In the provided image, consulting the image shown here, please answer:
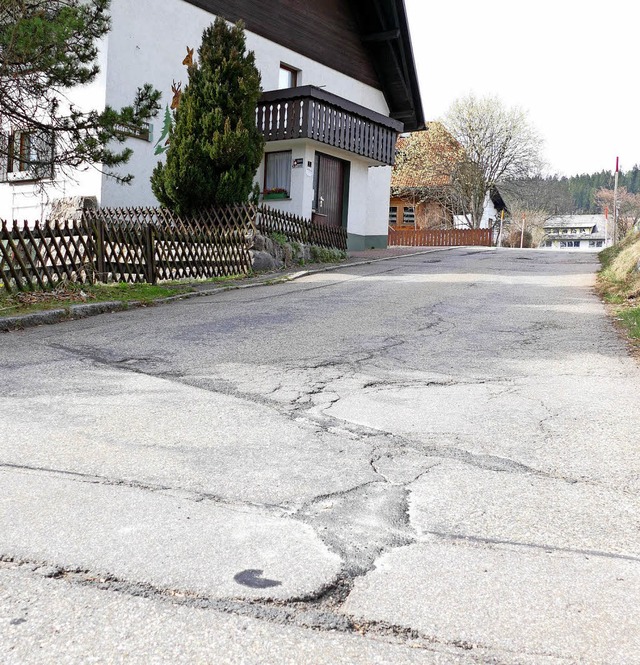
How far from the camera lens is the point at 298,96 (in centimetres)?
2091

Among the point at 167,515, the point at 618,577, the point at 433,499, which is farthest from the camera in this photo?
the point at 433,499

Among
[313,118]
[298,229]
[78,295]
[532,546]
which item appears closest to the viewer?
[532,546]

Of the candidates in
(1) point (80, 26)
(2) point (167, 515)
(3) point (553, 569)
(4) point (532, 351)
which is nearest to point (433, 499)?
(3) point (553, 569)

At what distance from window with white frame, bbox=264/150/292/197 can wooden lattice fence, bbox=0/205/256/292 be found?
18.7 feet

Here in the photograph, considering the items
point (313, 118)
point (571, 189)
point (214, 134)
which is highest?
point (571, 189)

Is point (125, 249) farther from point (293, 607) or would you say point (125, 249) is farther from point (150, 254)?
point (293, 607)

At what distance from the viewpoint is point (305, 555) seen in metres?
2.95

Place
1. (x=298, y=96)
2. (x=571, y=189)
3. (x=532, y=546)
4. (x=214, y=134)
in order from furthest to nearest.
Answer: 1. (x=571, y=189)
2. (x=298, y=96)
3. (x=214, y=134)
4. (x=532, y=546)

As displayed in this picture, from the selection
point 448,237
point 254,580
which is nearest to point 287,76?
point 448,237

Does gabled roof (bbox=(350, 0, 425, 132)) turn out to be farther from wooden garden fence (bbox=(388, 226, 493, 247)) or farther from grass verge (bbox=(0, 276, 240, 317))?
grass verge (bbox=(0, 276, 240, 317))

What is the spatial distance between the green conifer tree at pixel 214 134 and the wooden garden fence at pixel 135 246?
21.8 inches

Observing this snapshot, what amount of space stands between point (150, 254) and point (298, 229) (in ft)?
20.5

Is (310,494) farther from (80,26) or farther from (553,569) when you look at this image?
(80,26)

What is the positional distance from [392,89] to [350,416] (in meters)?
25.7
